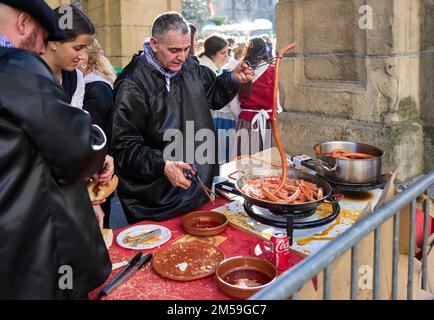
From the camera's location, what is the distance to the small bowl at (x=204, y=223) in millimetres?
2471

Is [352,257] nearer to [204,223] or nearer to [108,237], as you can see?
[204,223]

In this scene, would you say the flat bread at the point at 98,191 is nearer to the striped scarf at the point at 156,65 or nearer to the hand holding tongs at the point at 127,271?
the hand holding tongs at the point at 127,271

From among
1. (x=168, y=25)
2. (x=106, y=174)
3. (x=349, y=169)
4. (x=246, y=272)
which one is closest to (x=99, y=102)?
(x=168, y=25)

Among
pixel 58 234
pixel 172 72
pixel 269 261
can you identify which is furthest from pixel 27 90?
pixel 172 72

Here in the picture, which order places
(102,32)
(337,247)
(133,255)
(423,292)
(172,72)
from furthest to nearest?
1. (102,32)
2. (172,72)
3. (133,255)
4. (423,292)
5. (337,247)

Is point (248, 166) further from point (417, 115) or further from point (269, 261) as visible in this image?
point (269, 261)

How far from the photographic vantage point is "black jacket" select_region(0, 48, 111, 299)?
62.1 inches

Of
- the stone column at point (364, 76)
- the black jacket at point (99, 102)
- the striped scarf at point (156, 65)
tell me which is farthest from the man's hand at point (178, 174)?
the stone column at point (364, 76)

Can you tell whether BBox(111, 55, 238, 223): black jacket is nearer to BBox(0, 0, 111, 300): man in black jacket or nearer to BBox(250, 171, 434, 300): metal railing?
BBox(0, 0, 111, 300): man in black jacket

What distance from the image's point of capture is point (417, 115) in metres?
3.63

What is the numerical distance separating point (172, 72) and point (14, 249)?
6.54ft

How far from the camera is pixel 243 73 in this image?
3402mm

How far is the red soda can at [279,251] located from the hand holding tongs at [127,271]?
62 cm

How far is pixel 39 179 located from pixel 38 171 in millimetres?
31
